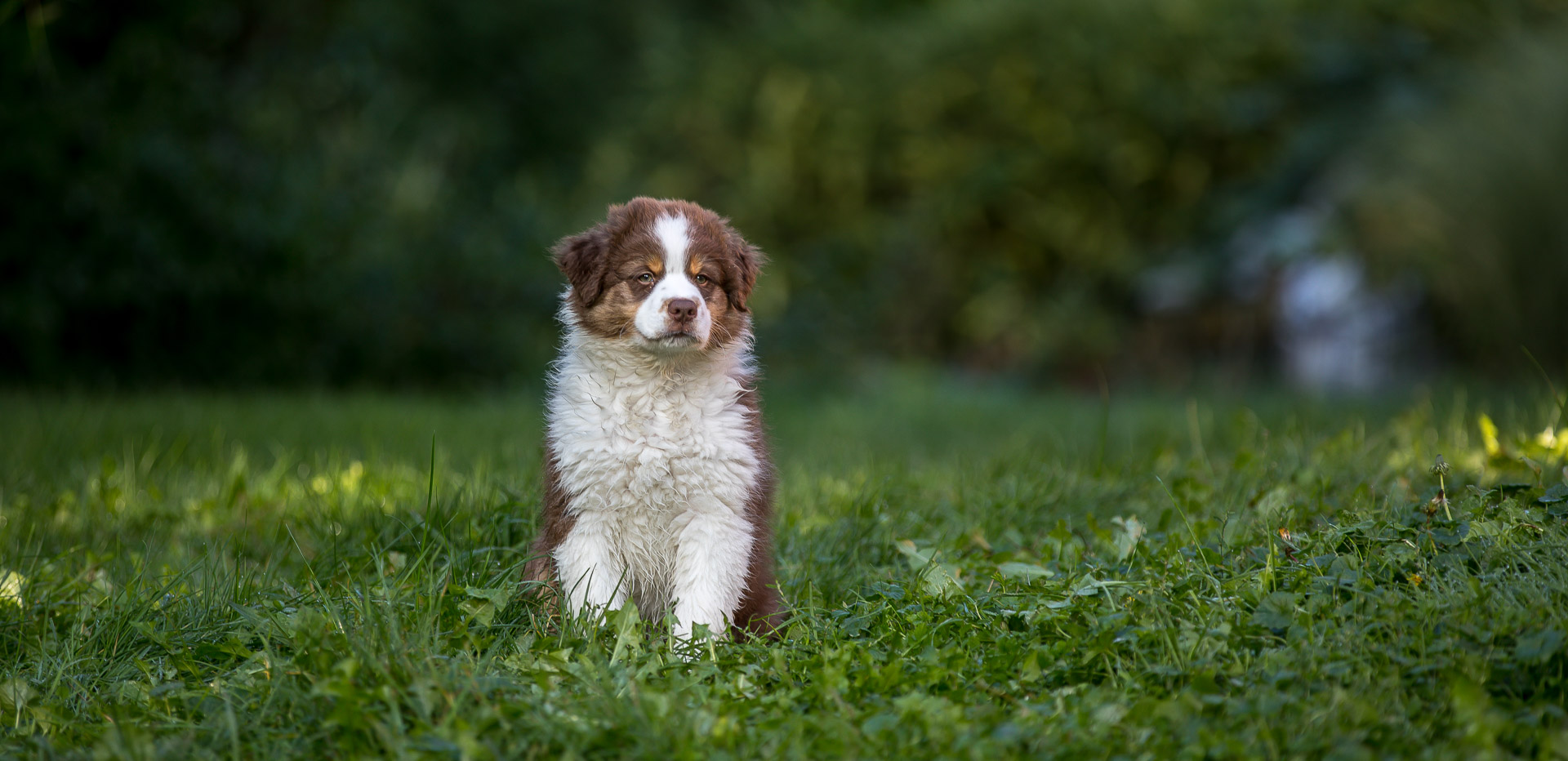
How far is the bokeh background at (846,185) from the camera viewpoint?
8805 millimetres

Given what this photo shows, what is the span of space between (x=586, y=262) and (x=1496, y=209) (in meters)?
8.41

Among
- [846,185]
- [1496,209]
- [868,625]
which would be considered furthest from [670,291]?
[846,185]

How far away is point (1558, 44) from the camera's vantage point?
990 centimetres

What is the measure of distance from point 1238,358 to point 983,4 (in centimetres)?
504

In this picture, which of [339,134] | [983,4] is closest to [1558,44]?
[983,4]

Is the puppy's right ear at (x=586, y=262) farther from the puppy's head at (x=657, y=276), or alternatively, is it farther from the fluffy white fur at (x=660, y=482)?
the fluffy white fur at (x=660, y=482)

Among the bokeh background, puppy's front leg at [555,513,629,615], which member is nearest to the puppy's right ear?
puppy's front leg at [555,513,629,615]

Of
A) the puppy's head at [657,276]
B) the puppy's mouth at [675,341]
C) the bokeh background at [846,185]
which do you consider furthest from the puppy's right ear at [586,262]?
the bokeh background at [846,185]

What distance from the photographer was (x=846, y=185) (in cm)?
1430

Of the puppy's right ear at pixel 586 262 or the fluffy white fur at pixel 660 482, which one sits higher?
the puppy's right ear at pixel 586 262

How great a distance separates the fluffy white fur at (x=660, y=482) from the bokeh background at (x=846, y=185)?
15.3ft

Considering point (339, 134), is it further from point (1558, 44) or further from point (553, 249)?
point (1558, 44)

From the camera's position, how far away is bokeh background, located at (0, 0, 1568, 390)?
8805 mm

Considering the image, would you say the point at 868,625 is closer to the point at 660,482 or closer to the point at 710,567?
the point at 710,567
